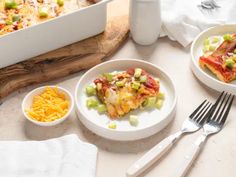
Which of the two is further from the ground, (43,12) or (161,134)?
(43,12)

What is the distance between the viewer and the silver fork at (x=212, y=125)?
104cm

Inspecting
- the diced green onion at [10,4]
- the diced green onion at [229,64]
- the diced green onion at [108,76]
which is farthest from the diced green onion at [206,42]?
the diced green onion at [10,4]

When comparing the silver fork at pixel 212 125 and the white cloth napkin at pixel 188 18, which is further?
the white cloth napkin at pixel 188 18

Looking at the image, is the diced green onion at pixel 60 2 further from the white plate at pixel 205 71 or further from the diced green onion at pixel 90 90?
the white plate at pixel 205 71

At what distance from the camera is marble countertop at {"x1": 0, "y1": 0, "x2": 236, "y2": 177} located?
1.08 metres

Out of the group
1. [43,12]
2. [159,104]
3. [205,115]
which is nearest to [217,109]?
[205,115]

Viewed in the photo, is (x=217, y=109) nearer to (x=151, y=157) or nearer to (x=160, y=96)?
(x=160, y=96)

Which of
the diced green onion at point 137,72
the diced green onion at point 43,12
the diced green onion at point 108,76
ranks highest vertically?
the diced green onion at point 43,12

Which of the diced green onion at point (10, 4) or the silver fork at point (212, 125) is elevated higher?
the diced green onion at point (10, 4)

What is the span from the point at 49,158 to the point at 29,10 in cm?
56

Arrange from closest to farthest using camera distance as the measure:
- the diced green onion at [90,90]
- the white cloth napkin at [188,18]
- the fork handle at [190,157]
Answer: the fork handle at [190,157] → the diced green onion at [90,90] → the white cloth napkin at [188,18]

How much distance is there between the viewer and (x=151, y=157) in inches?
41.4

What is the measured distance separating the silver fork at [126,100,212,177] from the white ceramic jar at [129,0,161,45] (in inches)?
12.5

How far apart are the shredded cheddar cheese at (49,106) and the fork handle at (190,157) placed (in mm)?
347
